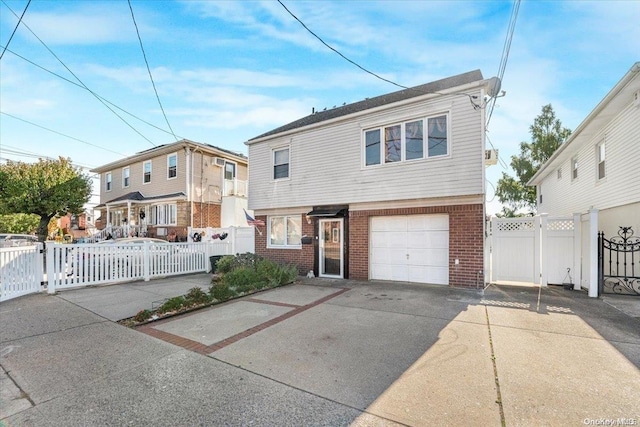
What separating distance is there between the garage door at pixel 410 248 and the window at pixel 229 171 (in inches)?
544

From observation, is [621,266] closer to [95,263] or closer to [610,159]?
[610,159]

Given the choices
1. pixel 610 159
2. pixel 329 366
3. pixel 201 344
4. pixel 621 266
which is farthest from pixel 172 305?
pixel 610 159

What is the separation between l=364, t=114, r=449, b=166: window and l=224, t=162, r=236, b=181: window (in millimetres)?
13356

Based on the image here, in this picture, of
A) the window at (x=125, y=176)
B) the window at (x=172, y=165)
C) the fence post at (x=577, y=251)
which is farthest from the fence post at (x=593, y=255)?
the window at (x=125, y=176)

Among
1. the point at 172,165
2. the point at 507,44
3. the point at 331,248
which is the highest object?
the point at 507,44

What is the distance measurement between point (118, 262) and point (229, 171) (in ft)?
40.4

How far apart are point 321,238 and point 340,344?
6.62 m

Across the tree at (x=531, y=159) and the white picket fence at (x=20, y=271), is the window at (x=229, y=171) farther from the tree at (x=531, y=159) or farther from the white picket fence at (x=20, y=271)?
the tree at (x=531, y=159)

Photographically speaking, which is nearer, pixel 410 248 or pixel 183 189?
pixel 410 248

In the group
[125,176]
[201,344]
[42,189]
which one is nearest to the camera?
[201,344]

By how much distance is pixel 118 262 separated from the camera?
9.62 metres

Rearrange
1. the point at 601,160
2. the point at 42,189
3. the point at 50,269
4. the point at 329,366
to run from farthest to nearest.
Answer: the point at 42,189 < the point at 601,160 < the point at 50,269 < the point at 329,366

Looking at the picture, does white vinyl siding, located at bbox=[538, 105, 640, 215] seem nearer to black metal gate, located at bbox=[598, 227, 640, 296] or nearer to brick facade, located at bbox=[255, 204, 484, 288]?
black metal gate, located at bbox=[598, 227, 640, 296]

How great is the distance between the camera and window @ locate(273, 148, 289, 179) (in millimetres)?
11875
